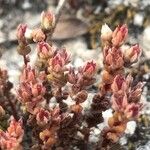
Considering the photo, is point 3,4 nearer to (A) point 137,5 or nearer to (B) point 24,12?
(B) point 24,12

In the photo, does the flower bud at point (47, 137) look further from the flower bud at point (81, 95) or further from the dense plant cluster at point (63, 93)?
the flower bud at point (81, 95)

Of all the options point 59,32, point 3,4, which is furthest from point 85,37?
point 3,4

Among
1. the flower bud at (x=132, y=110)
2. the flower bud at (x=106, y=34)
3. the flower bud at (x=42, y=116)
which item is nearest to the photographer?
the flower bud at (x=132, y=110)

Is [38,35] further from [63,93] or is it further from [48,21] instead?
[63,93]

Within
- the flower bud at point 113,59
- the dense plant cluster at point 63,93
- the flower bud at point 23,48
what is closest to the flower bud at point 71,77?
the dense plant cluster at point 63,93

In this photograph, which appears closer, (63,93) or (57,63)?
(57,63)

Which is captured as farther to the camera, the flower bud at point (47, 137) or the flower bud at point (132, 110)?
the flower bud at point (47, 137)

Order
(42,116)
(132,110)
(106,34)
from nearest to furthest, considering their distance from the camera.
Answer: (132,110) → (42,116) → (106,34)

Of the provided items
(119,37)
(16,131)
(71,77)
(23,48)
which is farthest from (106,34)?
(16,131)

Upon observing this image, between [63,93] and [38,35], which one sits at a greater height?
[38,35]
